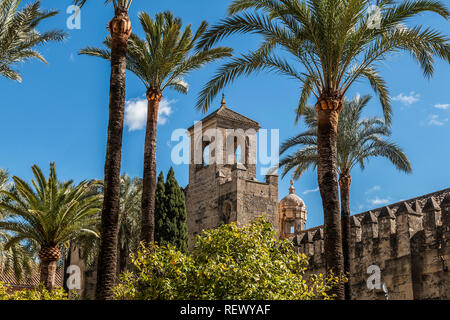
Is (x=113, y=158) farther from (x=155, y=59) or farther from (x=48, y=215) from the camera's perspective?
(x=48, y=215)

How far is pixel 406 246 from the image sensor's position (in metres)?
21.7

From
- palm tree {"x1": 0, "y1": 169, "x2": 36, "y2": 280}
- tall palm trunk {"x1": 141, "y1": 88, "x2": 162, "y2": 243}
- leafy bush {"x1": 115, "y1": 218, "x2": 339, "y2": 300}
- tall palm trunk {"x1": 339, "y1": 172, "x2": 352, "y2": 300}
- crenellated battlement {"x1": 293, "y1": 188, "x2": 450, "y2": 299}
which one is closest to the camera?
leafy bush {"x1": 115, "y1": 218, "x2": 339, "y2": 300}

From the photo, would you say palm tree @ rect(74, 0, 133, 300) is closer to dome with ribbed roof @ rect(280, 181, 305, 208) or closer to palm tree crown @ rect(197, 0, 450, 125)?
palm tree crown @ rect(197, 0, 450, 125)

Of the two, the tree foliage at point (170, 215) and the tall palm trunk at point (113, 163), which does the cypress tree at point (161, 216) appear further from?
the tall palm trunk at point (113, 163)

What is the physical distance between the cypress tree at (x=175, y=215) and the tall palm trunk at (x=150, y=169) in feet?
33.2

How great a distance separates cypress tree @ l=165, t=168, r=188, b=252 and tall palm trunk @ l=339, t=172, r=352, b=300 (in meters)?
8.83

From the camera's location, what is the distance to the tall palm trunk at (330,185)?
38.4 feet

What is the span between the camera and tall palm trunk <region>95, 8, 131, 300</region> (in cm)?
1080

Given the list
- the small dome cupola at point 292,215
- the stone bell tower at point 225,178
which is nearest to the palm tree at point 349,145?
the stone bell tower at point 225,178

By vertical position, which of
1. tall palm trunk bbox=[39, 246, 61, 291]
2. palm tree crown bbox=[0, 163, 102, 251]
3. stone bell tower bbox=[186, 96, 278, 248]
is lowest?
tall palm trunk bbox=[39, 246, 61, 291]

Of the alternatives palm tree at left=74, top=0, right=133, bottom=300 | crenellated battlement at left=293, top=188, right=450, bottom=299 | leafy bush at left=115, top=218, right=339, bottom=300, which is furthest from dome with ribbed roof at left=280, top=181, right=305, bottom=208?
palm tree at left=74, top=0, right=133, bottom=300

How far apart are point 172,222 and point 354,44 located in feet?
51.2
